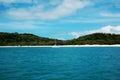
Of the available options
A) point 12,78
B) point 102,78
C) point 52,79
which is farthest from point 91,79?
point 12,78

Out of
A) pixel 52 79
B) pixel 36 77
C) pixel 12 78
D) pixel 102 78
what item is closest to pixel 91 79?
pixel 102 78

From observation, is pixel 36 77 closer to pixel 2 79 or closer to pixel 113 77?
pixel 2 79

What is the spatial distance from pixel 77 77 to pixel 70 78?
1.19 meters

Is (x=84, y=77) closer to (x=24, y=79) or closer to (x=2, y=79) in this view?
(x=24, y=79)

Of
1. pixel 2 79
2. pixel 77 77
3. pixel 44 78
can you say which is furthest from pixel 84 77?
pixel 2 79

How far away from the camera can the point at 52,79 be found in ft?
103

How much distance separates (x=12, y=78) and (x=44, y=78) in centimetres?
398

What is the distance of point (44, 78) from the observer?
3216 cm

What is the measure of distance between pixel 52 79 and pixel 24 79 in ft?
11.0

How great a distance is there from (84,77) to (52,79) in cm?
414

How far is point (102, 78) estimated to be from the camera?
31891mm

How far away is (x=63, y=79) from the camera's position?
31.3m

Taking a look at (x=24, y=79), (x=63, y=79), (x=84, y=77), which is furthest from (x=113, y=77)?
(x=24, y=79)

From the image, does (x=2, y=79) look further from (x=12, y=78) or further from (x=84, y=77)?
(x=84, y=77)
